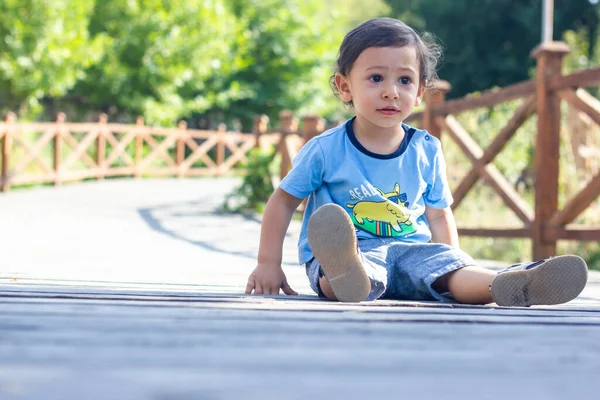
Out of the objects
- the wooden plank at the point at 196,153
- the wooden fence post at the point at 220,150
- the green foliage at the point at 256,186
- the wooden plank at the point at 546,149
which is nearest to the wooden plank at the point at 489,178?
the wooden plank at the point at 546,149

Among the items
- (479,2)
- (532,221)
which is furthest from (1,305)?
(479,2)

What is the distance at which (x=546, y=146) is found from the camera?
5.23 metres

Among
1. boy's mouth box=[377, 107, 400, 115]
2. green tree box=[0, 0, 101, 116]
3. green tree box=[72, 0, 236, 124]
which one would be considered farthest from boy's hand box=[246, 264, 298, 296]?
green tree box=[72, 0, 236, 124]

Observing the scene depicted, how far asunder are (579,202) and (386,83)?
91.0 inches

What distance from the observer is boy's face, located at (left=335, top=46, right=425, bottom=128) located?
292 cm

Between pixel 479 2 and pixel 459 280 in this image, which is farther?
pixel 479 2

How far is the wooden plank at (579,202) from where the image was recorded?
477 centimetres

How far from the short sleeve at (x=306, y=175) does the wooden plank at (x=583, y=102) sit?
2.18m

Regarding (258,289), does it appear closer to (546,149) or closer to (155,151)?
(546,149)

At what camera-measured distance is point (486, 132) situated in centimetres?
1026

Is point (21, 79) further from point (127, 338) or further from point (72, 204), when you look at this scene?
point (127, 338)

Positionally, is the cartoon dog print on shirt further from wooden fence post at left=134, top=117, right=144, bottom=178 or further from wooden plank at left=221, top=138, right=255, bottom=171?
wooden plank at left=221, top=138, right=255, bottom=171

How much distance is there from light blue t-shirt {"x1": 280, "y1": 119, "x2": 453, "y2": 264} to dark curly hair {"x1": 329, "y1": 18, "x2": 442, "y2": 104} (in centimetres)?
22

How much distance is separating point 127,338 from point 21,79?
15.7 meters
